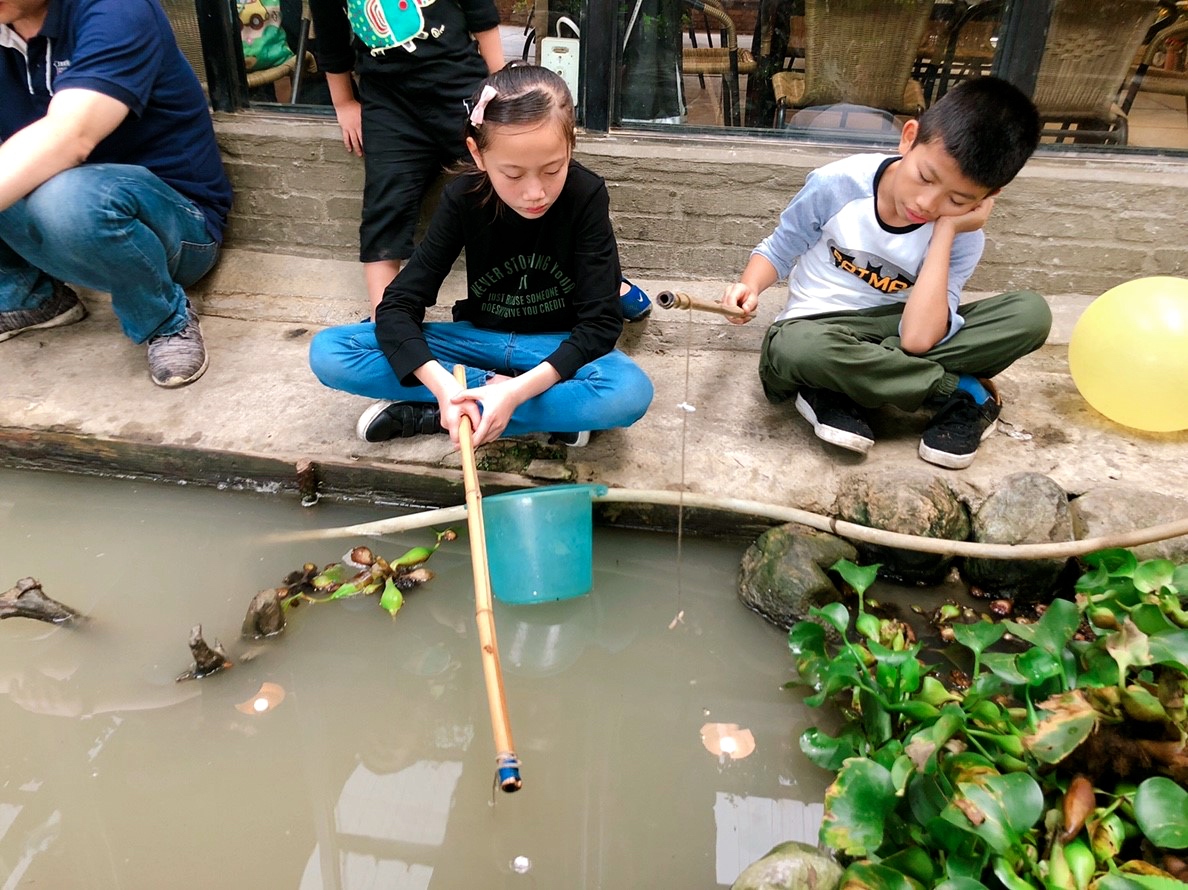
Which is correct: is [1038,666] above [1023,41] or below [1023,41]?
below

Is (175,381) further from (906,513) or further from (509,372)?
(906,513)

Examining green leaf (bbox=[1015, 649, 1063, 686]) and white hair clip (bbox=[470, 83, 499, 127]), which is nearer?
green leaf (bbox=[1015, 649, 1063, 686])

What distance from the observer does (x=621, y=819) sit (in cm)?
166

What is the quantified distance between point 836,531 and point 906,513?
7.5 inches

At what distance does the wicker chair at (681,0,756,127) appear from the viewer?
279 cm

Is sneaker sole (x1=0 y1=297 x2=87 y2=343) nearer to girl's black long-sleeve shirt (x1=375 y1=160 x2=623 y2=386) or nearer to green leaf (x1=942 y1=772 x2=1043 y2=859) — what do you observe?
girl's black long-sleeve shirt (x1=375 y1=160 x2=623 y2=386)

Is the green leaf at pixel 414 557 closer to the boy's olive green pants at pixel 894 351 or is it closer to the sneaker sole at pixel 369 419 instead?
the sneaker sole at pixel 369 419

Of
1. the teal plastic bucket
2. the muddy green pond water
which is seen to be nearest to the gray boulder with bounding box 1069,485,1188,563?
the muddy green pond water

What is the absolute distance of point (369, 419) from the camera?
2.37m

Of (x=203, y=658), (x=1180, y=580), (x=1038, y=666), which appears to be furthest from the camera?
(x=203, y=658)

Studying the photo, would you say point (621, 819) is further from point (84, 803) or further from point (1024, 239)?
point (1024, 239)

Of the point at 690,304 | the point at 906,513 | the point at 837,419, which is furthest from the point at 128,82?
the point at 906,513

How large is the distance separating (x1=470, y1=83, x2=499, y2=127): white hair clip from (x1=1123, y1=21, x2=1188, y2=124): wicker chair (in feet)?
7.43

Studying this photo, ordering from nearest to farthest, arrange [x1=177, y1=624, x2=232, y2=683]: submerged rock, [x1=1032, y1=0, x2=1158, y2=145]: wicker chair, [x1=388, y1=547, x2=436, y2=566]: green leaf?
1. [x1=177, y1=624, x2=232, y2=683]: submerged rock
2. [x1=388, y1=547, x2=436, y2=566]: green leaf
3. [x1=1032, y1=0, x2=1158, y2=145]: wicker chair
